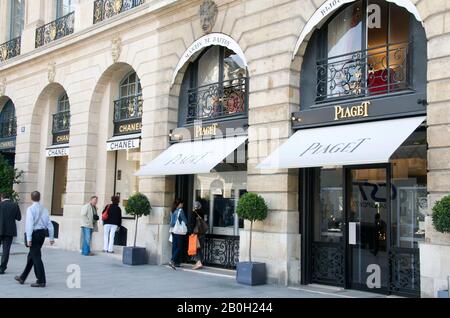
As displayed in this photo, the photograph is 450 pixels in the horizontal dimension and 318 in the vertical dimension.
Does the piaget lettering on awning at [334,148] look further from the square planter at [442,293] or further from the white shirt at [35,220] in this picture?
the white shirt at [35,220]

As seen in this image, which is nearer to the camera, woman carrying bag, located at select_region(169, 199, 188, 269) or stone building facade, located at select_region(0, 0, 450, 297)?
stone building facade, located at select_region(0, 0, 450, 297)

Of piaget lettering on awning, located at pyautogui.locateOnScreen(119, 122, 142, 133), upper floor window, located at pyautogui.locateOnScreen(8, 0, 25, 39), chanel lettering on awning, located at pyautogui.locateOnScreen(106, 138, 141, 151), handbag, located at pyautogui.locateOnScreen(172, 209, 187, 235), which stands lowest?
handbag, located at pyautogui.locateOnScreen(172, 209, 187, 235)

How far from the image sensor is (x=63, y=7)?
2045 centimetres

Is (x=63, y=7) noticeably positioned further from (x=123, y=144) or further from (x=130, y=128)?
(x=123, y=144)

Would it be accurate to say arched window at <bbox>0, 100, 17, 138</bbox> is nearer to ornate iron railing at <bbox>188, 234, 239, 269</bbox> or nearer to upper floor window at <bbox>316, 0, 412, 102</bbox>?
ornate iron railing at <bbox>188, 234, 239, 269</bbox>

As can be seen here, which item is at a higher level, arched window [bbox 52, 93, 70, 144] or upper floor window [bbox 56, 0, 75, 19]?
upper floor window [bbox 56, 0, 75, 19]

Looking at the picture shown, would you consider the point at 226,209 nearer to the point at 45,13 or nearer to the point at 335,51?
the point at 335,51

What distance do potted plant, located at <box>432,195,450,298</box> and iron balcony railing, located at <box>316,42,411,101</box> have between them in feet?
8.49

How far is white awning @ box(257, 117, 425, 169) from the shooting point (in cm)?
902

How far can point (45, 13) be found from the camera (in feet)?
68.4

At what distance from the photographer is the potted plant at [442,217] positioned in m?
7.91

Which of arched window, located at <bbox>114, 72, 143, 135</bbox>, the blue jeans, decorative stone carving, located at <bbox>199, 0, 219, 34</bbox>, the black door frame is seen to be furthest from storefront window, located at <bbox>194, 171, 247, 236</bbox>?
the blue jeans

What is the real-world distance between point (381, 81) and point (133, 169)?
906 cm
